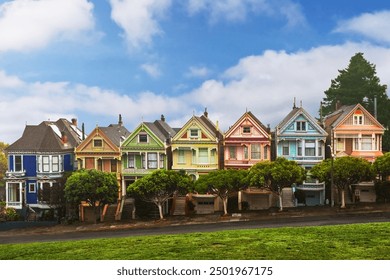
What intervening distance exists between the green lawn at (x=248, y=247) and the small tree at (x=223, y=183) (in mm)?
9869

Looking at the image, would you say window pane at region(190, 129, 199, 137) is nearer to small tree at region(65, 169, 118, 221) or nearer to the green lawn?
small tree at region(65, 169, 118, 221)

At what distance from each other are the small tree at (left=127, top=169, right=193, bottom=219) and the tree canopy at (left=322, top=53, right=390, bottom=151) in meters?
10.4

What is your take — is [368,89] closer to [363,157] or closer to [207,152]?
[363,157]

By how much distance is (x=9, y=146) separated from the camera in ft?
115

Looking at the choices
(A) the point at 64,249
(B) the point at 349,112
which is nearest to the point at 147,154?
(B) the point at 349,112

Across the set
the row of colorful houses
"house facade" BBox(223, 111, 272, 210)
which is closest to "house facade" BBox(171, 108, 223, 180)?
the row of colorful houses

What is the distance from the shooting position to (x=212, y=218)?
28.2 m

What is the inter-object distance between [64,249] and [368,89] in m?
18.1

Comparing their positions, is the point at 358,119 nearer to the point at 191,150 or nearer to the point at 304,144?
the point at 304,144

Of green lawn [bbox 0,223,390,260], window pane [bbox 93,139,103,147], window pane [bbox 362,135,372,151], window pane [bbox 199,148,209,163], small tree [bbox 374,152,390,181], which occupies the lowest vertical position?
green lawn [bbox 0,223,390,260]

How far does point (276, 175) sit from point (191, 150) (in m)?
7.69

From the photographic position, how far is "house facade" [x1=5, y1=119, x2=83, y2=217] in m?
34.7

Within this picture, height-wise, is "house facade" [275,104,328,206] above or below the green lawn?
above

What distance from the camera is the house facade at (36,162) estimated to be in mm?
34719
